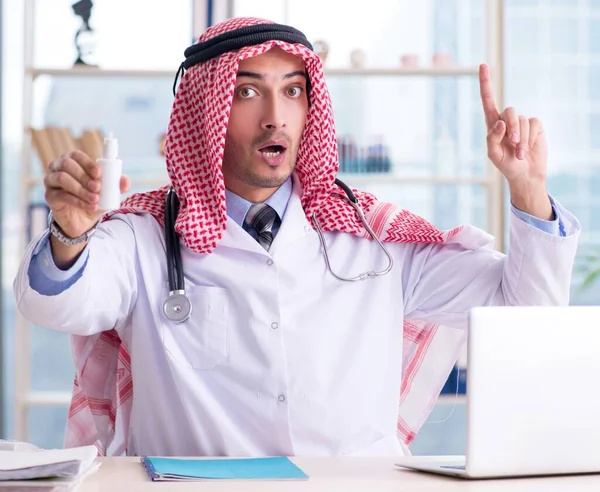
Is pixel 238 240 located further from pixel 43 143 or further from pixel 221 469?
pixel 43 143

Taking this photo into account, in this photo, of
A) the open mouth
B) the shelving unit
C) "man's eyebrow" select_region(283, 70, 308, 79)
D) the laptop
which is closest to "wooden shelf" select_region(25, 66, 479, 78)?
the shelving unit

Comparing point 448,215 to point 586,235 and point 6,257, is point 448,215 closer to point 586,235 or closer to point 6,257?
point 586,235

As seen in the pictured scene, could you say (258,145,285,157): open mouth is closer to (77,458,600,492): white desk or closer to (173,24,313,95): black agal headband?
(173,24,313,95): black agal headband

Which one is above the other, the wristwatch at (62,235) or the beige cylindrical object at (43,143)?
the beige cylindrical object at (43,143)

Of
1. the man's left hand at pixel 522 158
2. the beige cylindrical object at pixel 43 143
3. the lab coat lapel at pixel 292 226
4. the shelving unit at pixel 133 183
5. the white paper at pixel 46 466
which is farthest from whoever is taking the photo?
the shelving unit at pixel 133 183

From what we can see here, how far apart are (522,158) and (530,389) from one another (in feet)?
2.52

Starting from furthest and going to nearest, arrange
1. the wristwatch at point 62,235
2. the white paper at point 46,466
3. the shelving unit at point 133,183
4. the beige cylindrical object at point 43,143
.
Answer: the shelving unit at point 133,183
the beige cylindrical object at point 43,143
the wristwatch at point 62,235
the white paper at point 46,466

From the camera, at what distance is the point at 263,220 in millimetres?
2215

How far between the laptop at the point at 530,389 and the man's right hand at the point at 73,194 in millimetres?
670

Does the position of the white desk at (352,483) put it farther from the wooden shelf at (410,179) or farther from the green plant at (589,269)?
the green plant at (589,269)

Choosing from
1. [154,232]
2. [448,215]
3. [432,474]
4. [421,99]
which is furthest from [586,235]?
[432,474]

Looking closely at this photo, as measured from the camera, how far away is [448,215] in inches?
169

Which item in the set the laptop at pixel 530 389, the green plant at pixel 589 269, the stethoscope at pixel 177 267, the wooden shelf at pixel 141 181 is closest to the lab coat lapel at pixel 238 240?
the stethoscope at pixel 177 267

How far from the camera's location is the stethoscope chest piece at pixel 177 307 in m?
2.05
